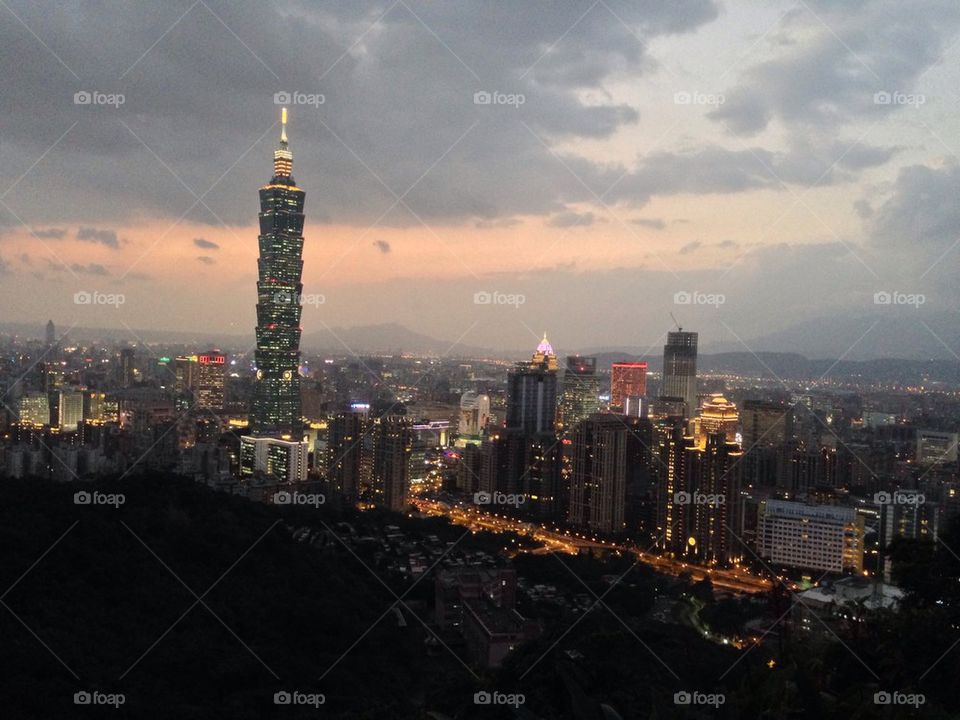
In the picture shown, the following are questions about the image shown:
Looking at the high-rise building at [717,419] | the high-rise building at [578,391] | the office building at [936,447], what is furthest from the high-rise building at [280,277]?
the office building at [936,447]

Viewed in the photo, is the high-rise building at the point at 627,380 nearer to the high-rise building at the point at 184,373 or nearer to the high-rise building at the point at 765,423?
the high-rise building at the point at 765,423

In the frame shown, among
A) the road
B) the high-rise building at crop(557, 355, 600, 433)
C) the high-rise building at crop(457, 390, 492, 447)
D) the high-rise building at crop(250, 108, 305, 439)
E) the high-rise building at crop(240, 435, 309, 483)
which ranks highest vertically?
the high-rise building at crop(250, 108, 305, 439)

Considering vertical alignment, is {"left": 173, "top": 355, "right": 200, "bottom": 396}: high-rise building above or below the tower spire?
below

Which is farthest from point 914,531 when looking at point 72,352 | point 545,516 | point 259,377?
point 259,377

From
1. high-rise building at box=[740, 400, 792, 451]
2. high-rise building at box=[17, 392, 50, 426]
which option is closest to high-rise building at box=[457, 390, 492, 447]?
high-rise building at box=[740, 400, 792, 451]

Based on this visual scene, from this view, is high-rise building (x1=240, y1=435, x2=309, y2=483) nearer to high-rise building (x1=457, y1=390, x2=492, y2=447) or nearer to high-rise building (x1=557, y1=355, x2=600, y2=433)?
high-rise building (x1=457, y1=390, x2=492, y2=447)

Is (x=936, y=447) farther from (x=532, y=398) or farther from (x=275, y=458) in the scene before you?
(x=275, y=458)

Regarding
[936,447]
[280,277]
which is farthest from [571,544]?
[280,277]
